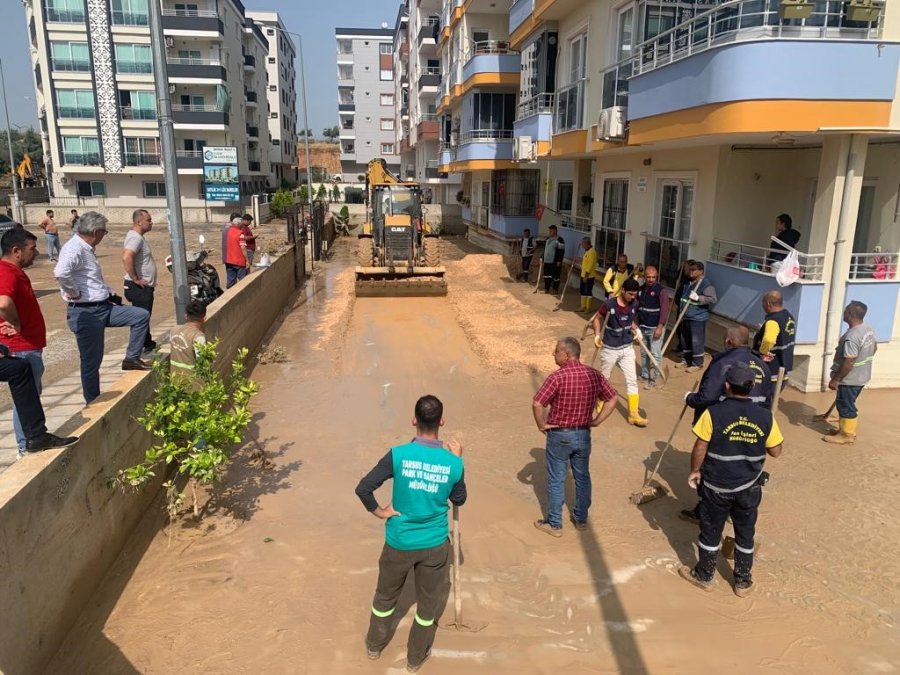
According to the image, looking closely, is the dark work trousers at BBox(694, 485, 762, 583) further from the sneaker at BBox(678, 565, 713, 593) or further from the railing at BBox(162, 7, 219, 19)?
the railing at BBox(162, 7, 219, 19)

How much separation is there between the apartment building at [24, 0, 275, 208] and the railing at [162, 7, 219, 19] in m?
0.07

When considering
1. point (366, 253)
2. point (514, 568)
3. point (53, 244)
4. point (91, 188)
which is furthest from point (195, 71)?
point (514, 568)

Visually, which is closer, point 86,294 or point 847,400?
point 86,294

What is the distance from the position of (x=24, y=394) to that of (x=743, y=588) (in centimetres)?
517

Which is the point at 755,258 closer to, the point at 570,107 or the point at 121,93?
the point at 570,107

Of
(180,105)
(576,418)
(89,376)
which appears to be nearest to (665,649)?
(576,418)

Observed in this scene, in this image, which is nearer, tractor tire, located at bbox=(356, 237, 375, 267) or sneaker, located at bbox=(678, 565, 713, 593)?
sneaker, located at bbox=(678, 565, 713, 593)

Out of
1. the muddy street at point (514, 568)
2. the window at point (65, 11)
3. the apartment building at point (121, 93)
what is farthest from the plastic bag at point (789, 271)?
the window at point (65, 11)

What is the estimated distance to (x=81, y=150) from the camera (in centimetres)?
4209

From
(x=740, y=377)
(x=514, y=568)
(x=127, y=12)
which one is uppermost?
(x=127, y=12)

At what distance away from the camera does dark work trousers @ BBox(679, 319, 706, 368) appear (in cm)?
970

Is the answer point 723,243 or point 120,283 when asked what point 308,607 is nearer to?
point 723,243

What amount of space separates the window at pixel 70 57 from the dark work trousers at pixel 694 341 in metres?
45.3

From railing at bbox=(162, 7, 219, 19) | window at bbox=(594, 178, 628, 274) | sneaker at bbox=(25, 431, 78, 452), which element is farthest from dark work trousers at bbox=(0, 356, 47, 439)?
railing at bbox=(162, 7, 219, 19)
